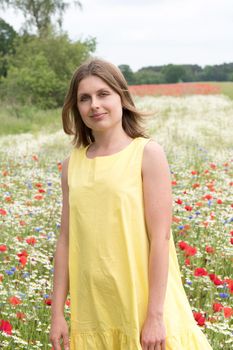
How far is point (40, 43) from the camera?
33.7 meters

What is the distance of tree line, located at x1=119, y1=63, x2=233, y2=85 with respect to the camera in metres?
69.2

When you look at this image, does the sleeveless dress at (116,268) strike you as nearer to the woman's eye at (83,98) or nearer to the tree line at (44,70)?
the woman's eye at (83,98)

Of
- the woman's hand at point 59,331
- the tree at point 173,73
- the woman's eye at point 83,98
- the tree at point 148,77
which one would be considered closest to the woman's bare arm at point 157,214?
the woman's eye at point 83,98

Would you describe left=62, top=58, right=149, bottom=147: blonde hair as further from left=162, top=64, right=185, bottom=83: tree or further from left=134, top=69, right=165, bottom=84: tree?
left=162, top=64, right=185, bottom=83: tree

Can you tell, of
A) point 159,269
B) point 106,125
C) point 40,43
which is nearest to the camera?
point 159,269

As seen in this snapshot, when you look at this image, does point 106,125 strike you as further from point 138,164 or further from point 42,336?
point 42,336

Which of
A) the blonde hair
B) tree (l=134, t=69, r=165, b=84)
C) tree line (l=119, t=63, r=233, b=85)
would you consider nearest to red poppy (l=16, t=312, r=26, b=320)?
the blonde hair

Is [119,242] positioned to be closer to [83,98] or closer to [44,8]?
[83,98]

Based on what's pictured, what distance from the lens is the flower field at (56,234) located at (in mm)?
3357

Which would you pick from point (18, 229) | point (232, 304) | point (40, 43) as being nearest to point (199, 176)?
point (18, 229)

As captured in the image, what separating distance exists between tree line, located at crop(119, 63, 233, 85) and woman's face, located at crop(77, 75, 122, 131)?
64.2 meters

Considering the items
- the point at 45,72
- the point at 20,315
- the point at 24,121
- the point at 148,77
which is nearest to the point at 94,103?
the point at 20,315

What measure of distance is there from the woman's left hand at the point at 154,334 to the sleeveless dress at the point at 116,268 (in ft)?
0.10

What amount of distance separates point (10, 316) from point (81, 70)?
5.41 ft
